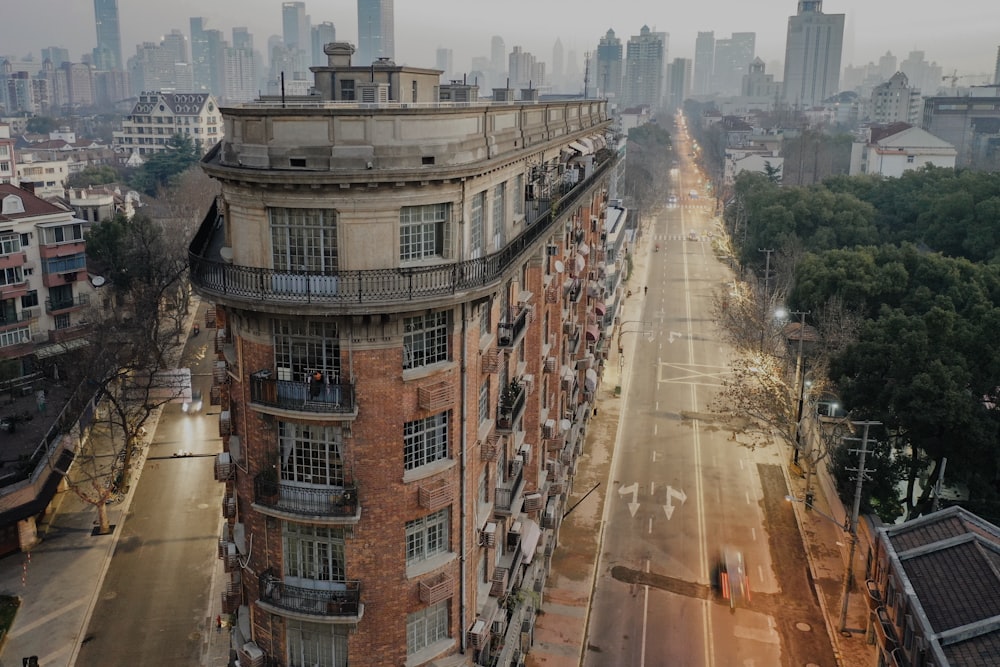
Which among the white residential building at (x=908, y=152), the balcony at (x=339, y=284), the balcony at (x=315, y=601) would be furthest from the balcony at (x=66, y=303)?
the white residential building at (x=908, y=152)

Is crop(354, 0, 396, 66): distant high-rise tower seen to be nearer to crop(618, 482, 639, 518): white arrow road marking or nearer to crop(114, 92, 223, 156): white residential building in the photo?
crop(114, 92, 223, 156): white residential building

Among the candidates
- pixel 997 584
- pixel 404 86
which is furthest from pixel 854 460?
pixel 404 86

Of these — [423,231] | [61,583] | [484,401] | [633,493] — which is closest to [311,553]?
[484,401]

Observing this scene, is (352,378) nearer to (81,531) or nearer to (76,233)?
(81,531)

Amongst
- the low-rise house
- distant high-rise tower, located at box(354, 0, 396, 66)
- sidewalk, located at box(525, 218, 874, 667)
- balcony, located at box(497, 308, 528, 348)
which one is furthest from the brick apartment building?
distant high-rise tower, located at box(354, 0, 396, 66)

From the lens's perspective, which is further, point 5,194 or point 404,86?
point 5,194

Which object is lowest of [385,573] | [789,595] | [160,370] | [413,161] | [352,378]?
[789,595]

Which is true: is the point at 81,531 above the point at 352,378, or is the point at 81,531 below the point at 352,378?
below
